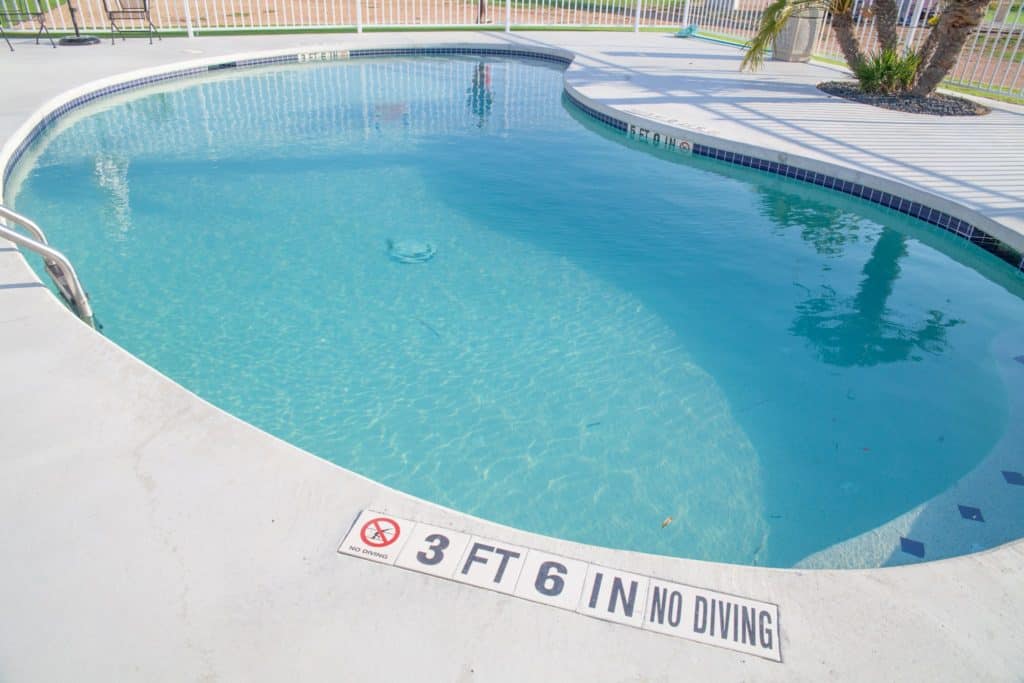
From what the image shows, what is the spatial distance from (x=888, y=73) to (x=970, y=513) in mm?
8107

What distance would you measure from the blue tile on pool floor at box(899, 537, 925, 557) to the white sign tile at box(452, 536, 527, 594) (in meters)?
1.69

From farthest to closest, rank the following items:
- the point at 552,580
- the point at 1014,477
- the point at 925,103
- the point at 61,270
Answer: the point at 925,103 → the point at 61,270 → the point at 1014,477 → the point at 552,580

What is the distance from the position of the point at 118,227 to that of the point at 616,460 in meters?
4.43

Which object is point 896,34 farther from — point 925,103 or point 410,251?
point 410,251

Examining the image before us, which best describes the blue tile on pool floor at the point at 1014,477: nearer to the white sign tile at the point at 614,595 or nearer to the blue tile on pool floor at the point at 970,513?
the blue tile on pool floor at the point at 970,513

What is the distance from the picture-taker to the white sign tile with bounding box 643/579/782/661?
1.95 meters

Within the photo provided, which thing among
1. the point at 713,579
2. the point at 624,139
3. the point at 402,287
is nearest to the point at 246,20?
the point at 624,139

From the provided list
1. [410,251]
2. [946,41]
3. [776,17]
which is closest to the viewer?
[410,251]

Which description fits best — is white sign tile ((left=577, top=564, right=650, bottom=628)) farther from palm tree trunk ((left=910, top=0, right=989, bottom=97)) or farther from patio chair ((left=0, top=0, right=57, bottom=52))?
patio chair ((left=0, top=0, right=57, bottom=52))

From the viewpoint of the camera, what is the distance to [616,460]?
3.37 m

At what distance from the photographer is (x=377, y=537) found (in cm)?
224

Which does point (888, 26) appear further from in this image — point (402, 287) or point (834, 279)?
point (402, 287)

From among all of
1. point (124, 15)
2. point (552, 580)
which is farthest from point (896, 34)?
point (124, 15)

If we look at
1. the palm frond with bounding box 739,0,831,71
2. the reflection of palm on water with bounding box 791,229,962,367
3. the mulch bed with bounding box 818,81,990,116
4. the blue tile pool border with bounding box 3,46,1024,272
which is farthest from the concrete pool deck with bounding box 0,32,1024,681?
the palm frond with bounding box 739,0,831,71
